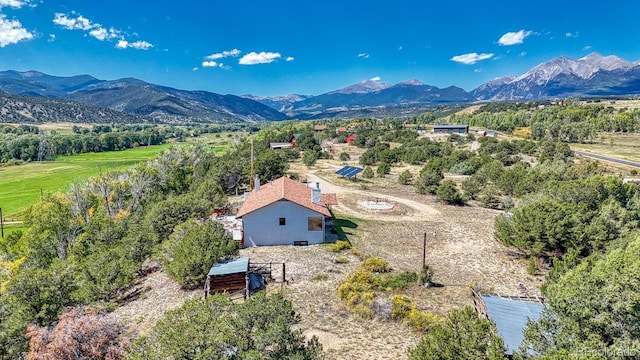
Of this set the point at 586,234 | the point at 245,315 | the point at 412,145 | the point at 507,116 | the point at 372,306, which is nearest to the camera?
the point at 245,315

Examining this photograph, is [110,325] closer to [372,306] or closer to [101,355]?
[101,355]

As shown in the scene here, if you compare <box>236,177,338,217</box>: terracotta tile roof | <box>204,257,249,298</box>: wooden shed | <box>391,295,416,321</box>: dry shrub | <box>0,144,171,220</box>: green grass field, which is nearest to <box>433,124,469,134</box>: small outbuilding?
<box>0,144,171,220</box>: green grass field

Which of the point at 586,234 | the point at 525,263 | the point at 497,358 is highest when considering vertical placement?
the point at 497,358

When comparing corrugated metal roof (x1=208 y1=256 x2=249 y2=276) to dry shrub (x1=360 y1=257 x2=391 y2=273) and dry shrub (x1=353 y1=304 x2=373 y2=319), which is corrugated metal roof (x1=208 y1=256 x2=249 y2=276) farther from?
dry shrub (x1=360 y1=257 x2=391 y2=273)

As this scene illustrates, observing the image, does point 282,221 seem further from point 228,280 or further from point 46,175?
point 46,175

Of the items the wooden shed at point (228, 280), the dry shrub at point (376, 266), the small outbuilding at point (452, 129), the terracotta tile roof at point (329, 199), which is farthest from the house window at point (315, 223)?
the small outbuilding at point (452, 129)

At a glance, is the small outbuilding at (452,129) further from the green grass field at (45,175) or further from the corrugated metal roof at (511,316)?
the corrugated metal roof at (511,316)

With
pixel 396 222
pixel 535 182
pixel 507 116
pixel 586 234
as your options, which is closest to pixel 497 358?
pixel 586 234

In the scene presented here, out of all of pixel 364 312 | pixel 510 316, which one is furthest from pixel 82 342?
pixel 510 316
